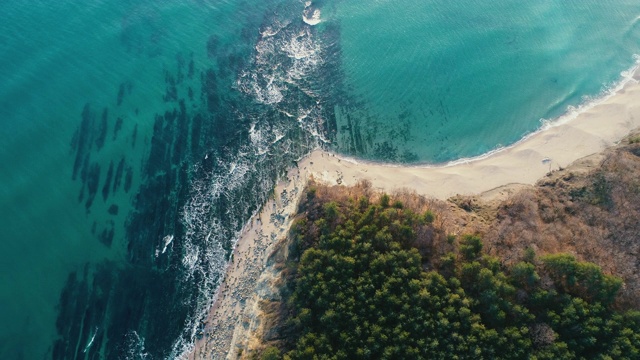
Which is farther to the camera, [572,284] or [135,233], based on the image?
[135,233]

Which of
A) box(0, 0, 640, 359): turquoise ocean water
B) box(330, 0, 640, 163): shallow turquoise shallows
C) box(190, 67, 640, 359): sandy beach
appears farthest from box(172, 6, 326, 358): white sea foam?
box(330, 0, 640, 163): shallow turquoise shallows

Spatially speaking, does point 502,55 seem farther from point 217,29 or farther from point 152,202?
point 152,202

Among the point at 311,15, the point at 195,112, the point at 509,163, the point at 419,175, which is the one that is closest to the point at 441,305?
the point at 419,175

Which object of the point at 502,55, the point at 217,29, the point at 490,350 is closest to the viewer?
the point at 490,350

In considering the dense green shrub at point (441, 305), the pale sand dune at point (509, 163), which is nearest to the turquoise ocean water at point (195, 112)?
the pale sand dune at point (509, 163)

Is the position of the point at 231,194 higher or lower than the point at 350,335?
higher

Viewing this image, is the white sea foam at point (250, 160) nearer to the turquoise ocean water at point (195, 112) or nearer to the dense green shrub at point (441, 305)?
the turquoise ocean water at point (195, 112)

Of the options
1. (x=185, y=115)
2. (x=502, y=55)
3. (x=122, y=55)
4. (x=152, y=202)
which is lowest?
(x=152, y=202)

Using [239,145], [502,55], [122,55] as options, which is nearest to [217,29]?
[122,55]
